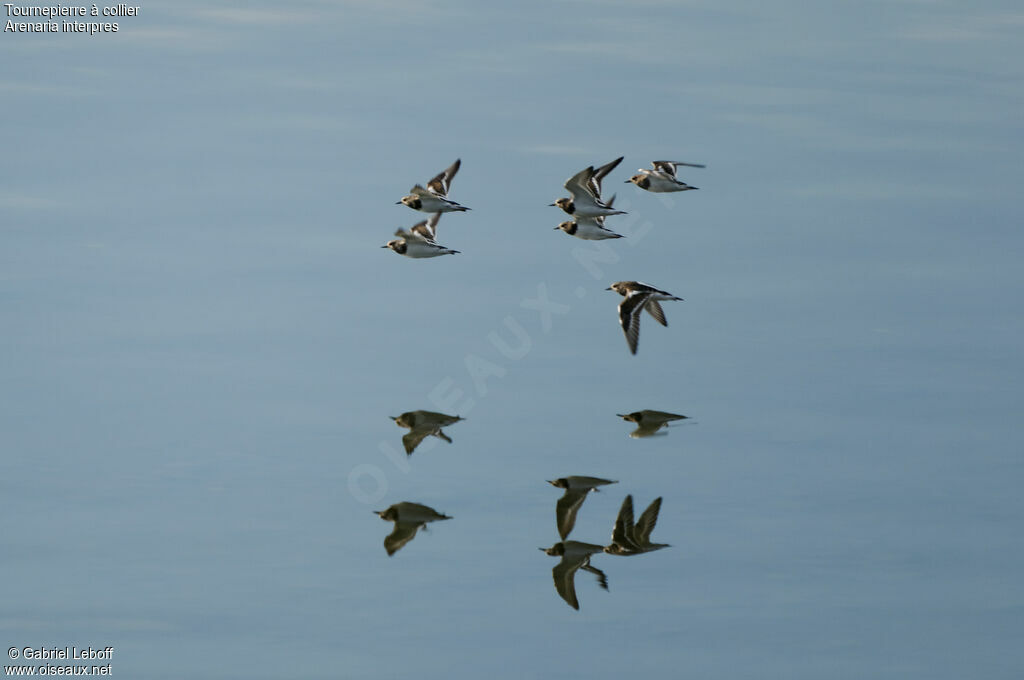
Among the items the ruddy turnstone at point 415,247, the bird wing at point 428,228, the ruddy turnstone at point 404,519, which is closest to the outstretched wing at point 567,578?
the ruddy turnstone at point 404,519

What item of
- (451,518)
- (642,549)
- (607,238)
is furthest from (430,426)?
(607,238)

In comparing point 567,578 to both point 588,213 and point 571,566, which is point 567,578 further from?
point 588,213

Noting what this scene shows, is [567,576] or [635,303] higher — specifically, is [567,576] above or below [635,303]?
below

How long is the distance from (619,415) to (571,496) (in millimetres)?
2996

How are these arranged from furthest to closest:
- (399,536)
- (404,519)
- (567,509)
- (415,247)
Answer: (415,247) → (567,509) → (404,519) → (399,536)

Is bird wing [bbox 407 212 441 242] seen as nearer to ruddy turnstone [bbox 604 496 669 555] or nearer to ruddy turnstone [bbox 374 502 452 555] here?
ruddy turnstone [bbox 374 502 452 555]

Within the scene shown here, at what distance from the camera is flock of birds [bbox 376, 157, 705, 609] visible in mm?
21734

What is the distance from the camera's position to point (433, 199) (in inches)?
1184

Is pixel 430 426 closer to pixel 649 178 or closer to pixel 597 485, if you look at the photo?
pixel 597 485

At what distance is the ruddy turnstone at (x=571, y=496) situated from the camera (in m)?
22.4

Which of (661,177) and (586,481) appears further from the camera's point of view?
(661,177)

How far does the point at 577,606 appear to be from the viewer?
2066cm

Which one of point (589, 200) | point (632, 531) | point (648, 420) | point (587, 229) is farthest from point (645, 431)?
point (587, 229)

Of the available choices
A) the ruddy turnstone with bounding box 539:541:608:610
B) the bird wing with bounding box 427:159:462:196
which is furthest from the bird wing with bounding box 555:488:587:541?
the bird wing with bounding box 427:159:462:196
